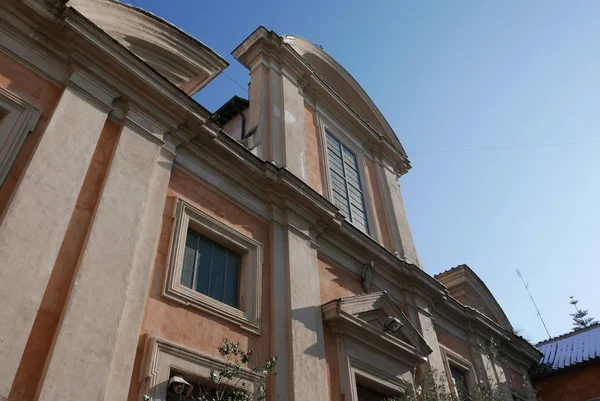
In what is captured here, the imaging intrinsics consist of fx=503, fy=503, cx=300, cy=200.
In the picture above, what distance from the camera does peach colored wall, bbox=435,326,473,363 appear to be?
11.6m

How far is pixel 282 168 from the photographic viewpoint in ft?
29.0

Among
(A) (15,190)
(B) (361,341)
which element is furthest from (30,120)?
(B) (361,341)

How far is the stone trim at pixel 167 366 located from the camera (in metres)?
5.33

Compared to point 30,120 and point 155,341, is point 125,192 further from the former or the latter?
point 155,341

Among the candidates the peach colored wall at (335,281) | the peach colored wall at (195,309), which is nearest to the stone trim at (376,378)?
the peach colored wall at (335,281)

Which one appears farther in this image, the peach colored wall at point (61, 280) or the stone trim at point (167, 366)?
the stone trim at point (167, 366)

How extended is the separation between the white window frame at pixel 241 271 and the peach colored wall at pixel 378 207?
4.91 meters

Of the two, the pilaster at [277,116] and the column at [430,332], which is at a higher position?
the pilaster at [277,116]

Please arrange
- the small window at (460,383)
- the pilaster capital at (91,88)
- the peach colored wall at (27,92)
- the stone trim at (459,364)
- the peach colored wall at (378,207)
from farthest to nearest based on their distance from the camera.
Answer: the peach colored wall at (378,207)
the stone trim at (459,364)
the small window at (460,383)
the pilaster capital at (91,88)
the peach colored wall at (27,92)

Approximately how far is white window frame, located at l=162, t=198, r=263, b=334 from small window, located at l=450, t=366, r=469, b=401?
542cm

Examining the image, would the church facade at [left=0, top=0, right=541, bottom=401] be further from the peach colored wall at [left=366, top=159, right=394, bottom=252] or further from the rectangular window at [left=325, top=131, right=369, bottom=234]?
the peach colored wall at [left=366, top=159, right=394, bottom=252]

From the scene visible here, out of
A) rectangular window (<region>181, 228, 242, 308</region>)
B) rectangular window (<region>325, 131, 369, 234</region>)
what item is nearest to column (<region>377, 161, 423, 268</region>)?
rectangular window (<region>325, 131, 369, 234</region>)

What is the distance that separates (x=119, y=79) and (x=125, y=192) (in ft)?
6.17

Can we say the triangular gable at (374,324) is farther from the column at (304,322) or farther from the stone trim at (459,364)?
the stone trim at (459,364)
